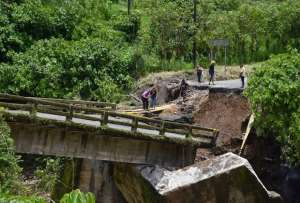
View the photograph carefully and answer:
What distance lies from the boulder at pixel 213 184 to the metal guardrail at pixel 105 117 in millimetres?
1804

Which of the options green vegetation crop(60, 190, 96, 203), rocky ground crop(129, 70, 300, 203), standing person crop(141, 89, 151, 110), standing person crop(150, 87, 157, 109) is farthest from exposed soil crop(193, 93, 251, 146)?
green vegetation crop(60, 190, 96, 203)

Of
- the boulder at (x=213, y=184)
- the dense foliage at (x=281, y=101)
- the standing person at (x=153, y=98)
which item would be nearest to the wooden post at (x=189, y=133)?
the boulder at (x=213, y=184)

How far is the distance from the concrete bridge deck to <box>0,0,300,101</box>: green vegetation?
463 inches

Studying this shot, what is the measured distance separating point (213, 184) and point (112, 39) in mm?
21309

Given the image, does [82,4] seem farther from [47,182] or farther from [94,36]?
[47,182]

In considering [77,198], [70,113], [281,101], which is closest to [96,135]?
[70,113]

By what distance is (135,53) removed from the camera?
131ft

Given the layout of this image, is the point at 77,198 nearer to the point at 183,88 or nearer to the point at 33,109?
the point at 33,109

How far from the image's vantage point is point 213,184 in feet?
72.0

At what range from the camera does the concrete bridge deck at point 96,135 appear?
20.7m

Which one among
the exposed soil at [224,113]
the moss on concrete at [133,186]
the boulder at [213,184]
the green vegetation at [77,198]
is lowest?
the moss on concrete at [133,186]

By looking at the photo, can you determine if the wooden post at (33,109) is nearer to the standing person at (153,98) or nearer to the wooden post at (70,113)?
the wooden post at (70,113)

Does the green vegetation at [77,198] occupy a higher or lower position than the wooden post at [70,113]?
higher

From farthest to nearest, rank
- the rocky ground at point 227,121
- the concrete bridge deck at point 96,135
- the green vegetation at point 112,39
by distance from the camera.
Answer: the green vegetation at point 112,39
the rocky ground at point 227,121
the concrete bridge deck at point 96,135
